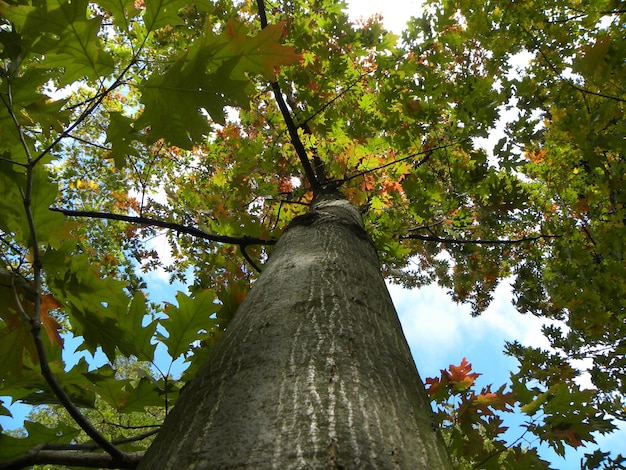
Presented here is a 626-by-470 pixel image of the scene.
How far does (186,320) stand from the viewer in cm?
123

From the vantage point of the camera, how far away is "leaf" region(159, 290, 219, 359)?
1.22m

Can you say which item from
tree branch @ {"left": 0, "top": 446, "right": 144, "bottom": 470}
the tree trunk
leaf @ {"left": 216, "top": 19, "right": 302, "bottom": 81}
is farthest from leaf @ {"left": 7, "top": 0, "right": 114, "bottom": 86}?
tree branch @ {"left": 0, "top": 446, "right": 144, "bottom": 470}

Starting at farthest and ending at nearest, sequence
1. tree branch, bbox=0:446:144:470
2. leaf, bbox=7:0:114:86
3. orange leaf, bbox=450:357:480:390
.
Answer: orange leaf, bbox=450:357:480:390 → leaf, bbox=7:0:114:86 → tree branch, bbox=0:446:144:470

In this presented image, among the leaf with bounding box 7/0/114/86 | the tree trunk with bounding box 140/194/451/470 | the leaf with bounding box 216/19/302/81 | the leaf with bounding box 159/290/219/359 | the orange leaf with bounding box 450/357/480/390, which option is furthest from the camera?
the orange leaf with bounding box 450/357/480/390

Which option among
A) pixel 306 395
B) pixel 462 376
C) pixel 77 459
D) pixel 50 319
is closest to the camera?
pixel 306 395

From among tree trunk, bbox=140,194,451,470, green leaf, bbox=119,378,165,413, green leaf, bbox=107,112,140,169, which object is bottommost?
tree trunk, bbox=140,194,451,470

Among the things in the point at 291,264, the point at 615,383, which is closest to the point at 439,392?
the point at 291,264

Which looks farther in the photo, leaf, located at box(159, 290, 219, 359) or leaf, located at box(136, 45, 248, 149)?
leaf, located at box(159, 290, 219, 359)

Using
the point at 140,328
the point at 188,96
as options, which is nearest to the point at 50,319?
the point at 140,328

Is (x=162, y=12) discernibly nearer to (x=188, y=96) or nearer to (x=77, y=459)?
(x=188, y=96)

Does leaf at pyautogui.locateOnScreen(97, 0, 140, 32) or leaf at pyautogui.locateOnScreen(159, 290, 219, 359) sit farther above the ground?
leaf at pyautogui.locateOnScreen(97, 0, 140, 32)

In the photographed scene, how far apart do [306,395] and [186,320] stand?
744mm

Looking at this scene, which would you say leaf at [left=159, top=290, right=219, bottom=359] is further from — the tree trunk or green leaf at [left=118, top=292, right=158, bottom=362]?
the tree trunk

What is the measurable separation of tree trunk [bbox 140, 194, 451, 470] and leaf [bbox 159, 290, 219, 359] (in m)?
0.26
